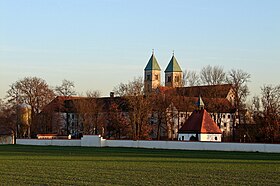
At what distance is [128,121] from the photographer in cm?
8188

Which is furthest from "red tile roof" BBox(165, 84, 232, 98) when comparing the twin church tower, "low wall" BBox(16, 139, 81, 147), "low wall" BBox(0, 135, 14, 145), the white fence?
the twin church tower

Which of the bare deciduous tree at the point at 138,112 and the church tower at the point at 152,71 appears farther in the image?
the church tower at the point at 152,71

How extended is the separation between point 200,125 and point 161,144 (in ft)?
57.5

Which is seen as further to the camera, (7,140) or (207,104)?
(207,104)

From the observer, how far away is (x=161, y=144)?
5812 centimetres

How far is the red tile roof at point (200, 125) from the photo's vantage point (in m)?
74.8

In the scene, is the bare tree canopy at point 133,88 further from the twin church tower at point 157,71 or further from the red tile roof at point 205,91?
the twin church tower at point 157,71

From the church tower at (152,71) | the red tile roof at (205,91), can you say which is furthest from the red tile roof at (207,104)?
the church tower at (152,71)

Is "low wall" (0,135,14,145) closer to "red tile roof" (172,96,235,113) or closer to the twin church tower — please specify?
"red tile roof" (172,96,235,113)

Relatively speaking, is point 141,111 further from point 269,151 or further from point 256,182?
point 256,182

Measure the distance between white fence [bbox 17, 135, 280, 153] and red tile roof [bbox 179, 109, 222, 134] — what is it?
1542 centimetres

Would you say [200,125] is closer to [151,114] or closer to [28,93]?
[151,114]

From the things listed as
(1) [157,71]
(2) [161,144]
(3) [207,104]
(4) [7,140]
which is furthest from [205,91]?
(1) [157,71]

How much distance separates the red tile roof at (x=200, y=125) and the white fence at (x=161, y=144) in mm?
15418
